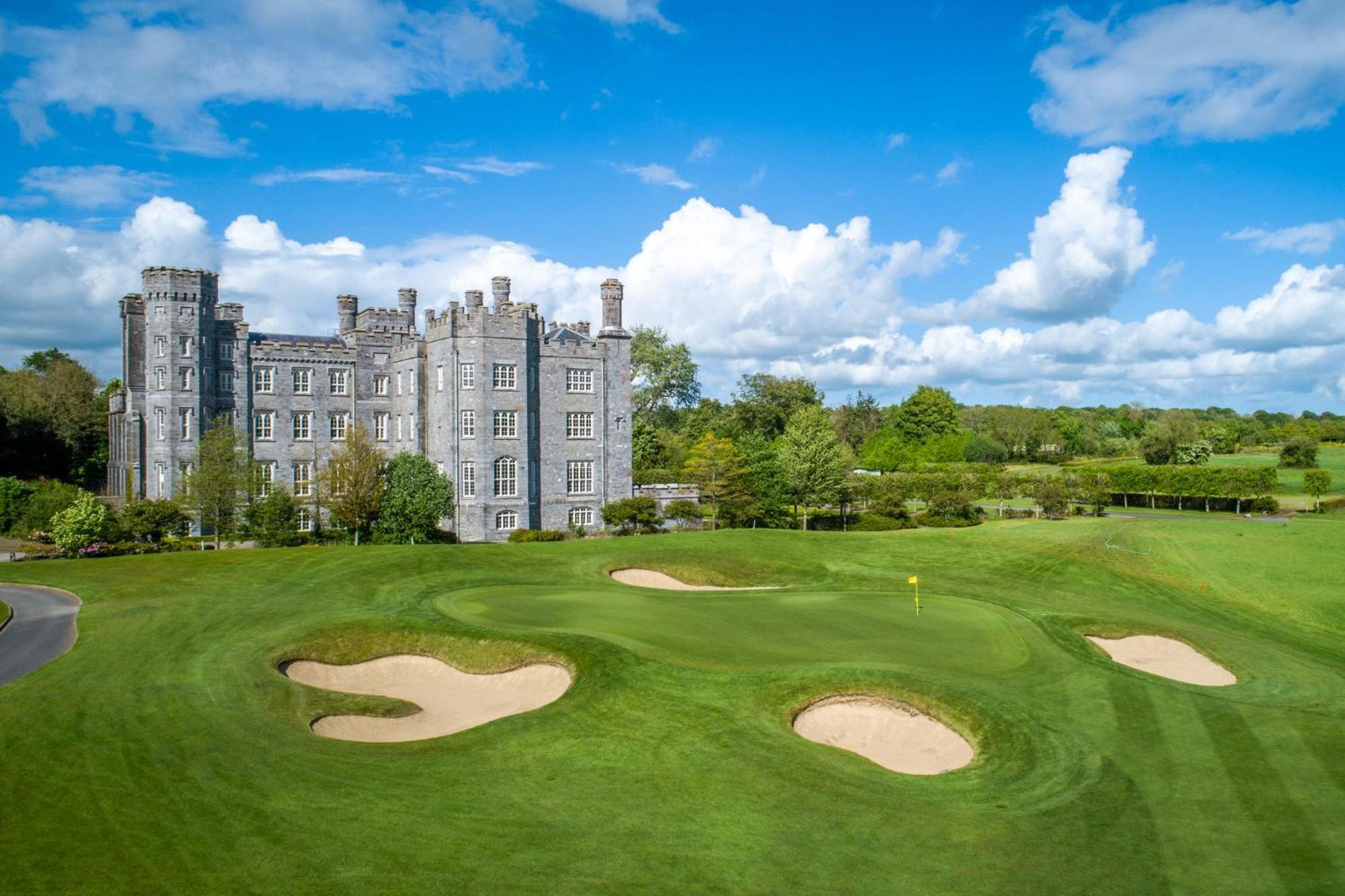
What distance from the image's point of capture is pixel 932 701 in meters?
20.2

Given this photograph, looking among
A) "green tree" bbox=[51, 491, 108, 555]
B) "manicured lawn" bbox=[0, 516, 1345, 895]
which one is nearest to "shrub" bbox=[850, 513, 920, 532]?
"manicured lawn" bbox=[0, 516, 1345, 895]

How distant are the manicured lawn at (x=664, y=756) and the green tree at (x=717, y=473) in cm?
2610

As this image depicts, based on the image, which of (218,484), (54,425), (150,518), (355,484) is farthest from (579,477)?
(54,425)

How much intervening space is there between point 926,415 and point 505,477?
299 ft

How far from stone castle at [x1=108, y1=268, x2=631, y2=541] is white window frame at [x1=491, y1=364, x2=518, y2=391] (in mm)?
91

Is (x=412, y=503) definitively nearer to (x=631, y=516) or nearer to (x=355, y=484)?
(x=355, y=484)

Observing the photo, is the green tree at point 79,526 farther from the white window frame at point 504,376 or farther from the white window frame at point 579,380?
the white window frame at point 579,380

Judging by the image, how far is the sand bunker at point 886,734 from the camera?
18.5 m

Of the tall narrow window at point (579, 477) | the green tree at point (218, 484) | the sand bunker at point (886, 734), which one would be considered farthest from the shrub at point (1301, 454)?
the green tree at point (218, 484)

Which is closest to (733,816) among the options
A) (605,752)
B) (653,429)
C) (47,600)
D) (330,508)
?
(605,752)

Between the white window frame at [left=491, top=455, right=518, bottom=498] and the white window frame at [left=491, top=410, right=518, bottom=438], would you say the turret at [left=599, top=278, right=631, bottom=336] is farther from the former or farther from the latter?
the white window frame at [left=491, top=455, right=518, bottom=498]

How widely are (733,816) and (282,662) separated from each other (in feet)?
49.4

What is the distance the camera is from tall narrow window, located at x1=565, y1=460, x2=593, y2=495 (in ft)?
189

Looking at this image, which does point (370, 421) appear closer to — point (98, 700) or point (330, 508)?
point (330, 508)
